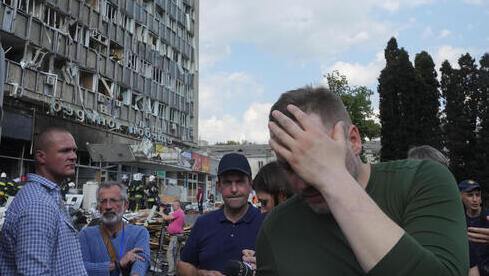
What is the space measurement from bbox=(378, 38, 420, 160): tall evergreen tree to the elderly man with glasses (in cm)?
3553

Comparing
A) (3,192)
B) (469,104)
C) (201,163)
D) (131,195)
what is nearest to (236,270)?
(3,192)

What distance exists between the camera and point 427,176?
1.22m

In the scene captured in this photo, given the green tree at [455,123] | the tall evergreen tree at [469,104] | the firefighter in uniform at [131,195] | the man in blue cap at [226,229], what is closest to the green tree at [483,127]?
the tall evergreen tree at [469,104]

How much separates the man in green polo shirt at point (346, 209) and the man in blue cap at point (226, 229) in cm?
213

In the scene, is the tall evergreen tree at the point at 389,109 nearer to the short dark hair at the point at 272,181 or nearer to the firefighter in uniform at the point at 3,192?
the firefighter in uniform at the point at 3,192

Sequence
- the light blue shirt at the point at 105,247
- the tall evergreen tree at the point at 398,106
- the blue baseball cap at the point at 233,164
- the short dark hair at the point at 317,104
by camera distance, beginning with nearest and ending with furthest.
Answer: the short dark hair at the point at 317,104 < the blue baseball cap at the point at 233,164 < the light blue shirt at the point at 105,247 < the tall evergreen tree at the point at 398,106

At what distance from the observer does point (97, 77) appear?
91.2 feet

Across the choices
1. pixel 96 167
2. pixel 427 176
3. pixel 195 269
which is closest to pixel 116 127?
pixel 96 167

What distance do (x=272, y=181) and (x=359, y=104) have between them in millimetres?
40309

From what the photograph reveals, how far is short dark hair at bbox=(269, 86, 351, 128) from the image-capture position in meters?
1.25

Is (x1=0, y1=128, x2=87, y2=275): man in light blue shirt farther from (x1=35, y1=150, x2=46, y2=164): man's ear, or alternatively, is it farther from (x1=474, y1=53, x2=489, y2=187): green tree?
(x1=474, y1=53, x2=489, y2=187): green tree

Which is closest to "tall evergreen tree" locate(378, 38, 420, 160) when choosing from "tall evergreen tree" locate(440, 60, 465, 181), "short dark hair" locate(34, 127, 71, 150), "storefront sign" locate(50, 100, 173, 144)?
"tall evergreen tree" locate(440, 60, 465, 181)

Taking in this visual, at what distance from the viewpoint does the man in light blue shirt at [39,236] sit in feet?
9.47

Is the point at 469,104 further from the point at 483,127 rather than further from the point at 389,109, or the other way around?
the point at 389,109
